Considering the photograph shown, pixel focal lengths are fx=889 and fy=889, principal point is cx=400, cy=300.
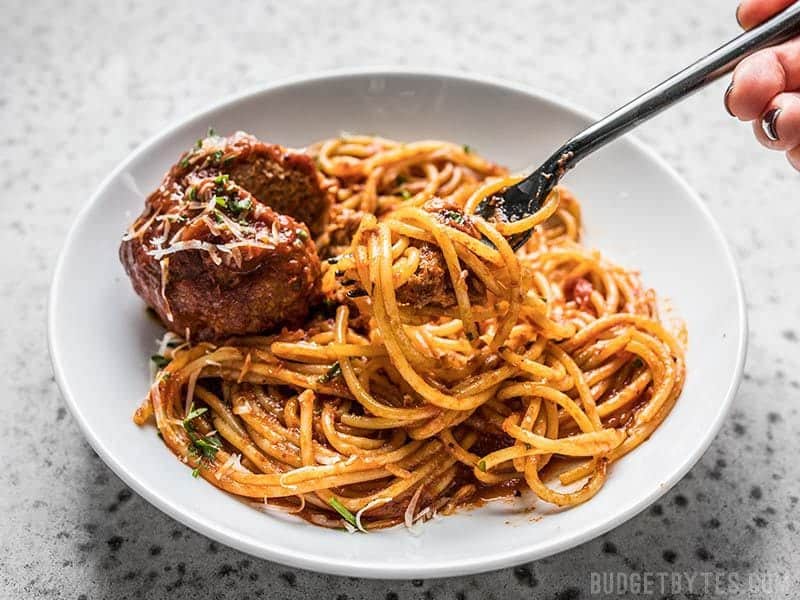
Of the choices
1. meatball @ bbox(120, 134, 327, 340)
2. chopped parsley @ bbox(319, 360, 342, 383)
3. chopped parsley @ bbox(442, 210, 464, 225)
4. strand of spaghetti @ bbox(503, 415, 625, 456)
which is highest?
chopped parsley @ bbox(442, 210, 464, 225)

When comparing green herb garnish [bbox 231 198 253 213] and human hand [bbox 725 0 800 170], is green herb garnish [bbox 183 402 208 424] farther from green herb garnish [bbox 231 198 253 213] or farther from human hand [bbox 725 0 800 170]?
human hand [bbox 725 0 800 170]

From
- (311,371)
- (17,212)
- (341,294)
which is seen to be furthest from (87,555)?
(17,212)

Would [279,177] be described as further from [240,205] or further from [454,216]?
[454,216]

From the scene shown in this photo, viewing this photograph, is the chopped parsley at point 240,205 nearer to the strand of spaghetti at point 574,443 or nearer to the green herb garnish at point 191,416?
the green herb garnish at point 191,416

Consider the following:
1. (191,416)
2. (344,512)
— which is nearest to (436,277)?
(344,512)

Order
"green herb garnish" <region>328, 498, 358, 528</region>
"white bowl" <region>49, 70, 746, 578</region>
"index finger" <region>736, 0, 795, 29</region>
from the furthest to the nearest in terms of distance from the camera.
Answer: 1. "index finger" <region>736, 0, 795, 29</region>
2. "green herb garnish" <region>328, 498, 358, 528</region>
3. "white bowl" <region>49, 70, 746, 578</region>

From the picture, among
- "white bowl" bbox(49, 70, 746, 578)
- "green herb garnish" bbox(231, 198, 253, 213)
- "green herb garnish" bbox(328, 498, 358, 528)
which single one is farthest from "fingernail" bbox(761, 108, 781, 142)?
"green herb garnish" bbox(328, 498, 358, 528)
